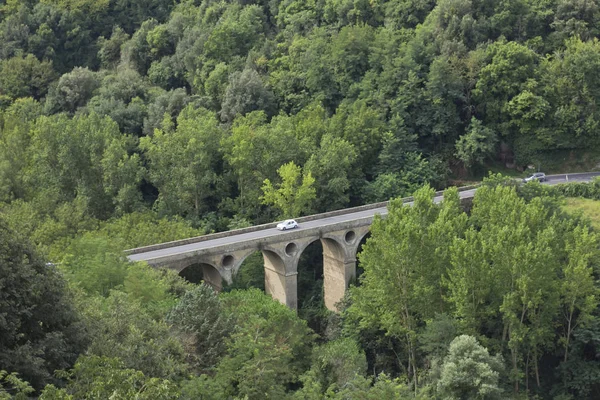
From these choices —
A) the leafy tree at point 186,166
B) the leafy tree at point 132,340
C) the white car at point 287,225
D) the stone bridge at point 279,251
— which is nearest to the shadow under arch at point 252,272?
the stone bridge at point 279,251

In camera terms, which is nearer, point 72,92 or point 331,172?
point 331,172

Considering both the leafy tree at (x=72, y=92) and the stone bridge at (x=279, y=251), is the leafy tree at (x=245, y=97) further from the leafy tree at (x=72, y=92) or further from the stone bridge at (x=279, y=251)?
the stone bridge at (x=279, y=251)

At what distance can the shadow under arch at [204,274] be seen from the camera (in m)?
48.9

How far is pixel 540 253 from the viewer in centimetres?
3819

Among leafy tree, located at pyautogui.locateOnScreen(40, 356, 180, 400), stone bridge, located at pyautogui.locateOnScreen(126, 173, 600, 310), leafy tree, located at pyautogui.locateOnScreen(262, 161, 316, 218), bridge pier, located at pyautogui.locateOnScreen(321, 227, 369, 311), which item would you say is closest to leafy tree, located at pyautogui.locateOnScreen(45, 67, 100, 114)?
leafy tree, located at pyautogui.locateOnScreen(262, 161, 316, 218)

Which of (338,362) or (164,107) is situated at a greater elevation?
(164,107)

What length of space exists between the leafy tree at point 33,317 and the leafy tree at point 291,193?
2951 centimetres

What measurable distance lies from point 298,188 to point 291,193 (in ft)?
2.16

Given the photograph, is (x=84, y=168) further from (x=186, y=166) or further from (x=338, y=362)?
(x=338, y=362)

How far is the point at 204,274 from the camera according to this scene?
164ft

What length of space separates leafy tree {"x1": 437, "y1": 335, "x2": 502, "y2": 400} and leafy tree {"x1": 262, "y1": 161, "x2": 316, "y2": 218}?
20167 mm

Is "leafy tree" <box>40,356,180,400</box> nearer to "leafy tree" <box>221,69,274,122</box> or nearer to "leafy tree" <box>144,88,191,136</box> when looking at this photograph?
"leafy tree" <box>221,69,274,122</box>

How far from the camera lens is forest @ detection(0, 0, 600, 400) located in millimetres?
28844

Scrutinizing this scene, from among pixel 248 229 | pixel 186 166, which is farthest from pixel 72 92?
pixel 248 229
